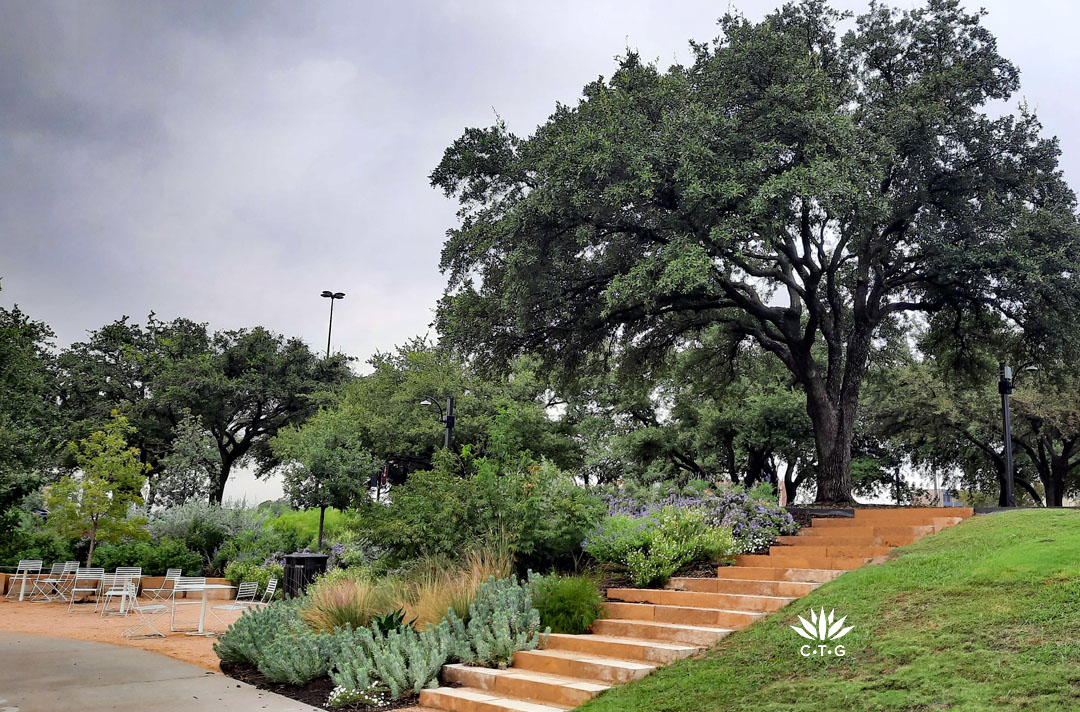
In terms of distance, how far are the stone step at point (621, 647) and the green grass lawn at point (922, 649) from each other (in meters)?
0.36

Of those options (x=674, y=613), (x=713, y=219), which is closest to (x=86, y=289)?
(x=713, y=219)

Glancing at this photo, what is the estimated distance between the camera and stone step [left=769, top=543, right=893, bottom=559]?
9938mm

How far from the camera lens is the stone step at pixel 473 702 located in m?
6.73

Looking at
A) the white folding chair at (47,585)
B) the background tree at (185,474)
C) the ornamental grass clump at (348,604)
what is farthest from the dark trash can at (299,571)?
the background tree at (185,474)

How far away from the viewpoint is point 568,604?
8680 mm

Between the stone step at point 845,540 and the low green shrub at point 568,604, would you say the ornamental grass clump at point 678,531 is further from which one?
the low green shrub at point 568,604

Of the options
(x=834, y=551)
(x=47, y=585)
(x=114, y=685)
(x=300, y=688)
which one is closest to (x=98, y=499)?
(x=47, y=585)

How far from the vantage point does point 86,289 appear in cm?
1794

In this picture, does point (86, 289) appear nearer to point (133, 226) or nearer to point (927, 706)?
point (133, 226)

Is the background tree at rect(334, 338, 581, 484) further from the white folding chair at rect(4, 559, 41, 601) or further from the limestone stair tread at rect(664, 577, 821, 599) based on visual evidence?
the limestone stair tread at rect(664, 577, 821, 599)

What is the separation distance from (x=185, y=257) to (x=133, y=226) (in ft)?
4.13

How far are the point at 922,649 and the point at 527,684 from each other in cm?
352

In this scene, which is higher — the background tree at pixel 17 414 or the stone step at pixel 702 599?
the background tree at pixel 17 414

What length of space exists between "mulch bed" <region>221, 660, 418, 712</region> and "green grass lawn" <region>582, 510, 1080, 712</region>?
7.39ft
